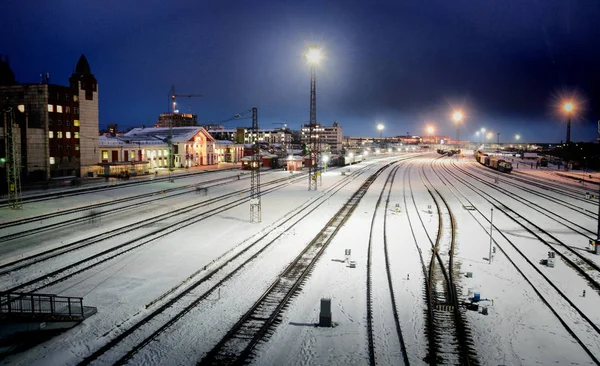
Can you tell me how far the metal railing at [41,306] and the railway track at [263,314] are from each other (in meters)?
4.98

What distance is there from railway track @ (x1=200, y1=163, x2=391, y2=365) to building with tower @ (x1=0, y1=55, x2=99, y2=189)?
157 ft

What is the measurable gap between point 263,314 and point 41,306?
25.5ft

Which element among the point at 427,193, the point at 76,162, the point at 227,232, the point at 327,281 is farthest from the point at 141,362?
the point at 76,162

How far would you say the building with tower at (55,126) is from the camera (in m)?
54.5

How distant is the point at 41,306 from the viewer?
14.2m

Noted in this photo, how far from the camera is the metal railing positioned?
41.8 feet

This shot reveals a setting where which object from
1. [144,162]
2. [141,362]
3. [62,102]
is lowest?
[141,362]

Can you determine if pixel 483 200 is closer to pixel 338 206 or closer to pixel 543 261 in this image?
pixel 338 206

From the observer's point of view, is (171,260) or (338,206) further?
(338,206)

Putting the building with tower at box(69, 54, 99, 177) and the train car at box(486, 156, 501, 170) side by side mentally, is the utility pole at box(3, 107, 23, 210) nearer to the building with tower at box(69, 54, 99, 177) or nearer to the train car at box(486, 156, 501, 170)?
the building with tower at box(69, 54, 99, 177)

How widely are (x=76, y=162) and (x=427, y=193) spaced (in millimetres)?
50705

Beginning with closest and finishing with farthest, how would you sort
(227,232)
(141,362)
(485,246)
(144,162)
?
(141,362), (485,246), (227,232), (144,162)

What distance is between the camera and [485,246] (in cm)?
2281

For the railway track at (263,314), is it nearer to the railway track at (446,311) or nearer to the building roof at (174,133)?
the railway track at (446,311)
